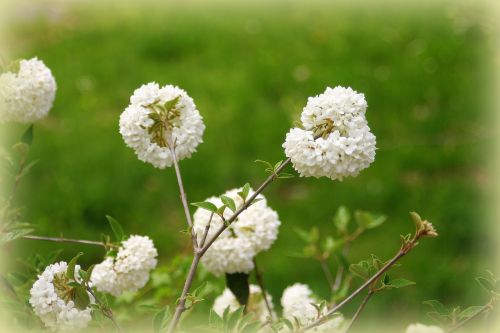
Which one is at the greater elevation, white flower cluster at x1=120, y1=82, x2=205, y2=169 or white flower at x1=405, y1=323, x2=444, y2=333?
white flower cluster at x1=120, y1=82, x2=205, y2=169

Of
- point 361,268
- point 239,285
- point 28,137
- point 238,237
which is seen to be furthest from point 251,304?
point 28,137

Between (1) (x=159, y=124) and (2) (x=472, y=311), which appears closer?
(2) (x=472, y=311)

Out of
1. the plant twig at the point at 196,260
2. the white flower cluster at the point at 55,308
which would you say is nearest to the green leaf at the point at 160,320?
the plant twig at the point at 196,260

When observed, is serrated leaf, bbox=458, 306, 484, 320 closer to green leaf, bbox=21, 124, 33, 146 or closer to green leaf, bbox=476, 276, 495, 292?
green leaf, bbox=476, 276, 495, 292

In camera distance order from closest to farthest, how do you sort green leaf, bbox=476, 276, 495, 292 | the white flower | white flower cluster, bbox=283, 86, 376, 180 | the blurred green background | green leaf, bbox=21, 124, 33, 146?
white flower cluster, bbox=283, 86, 376, 180, green leaf, bbox=476, 276, 495, 292, the white flower, green leaf, bbox=21, 124, 33, 146, the blurred green background

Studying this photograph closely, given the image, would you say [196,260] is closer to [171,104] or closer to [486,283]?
[171,104]

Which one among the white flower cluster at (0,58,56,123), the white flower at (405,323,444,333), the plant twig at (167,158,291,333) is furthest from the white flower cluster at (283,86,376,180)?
the white flower cluster at (0,58,56,123)
